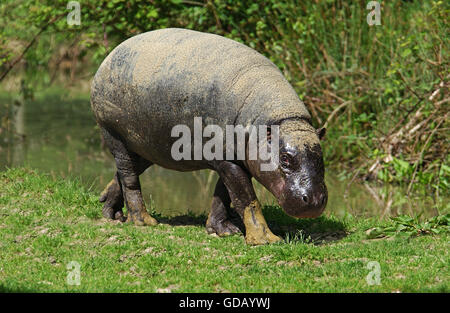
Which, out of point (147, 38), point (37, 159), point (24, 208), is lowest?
point (37, 159)

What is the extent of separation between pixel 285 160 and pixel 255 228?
82cm

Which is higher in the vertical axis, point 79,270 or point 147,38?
point 147,38

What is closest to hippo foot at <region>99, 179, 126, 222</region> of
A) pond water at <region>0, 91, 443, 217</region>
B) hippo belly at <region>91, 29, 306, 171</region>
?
hippo belly at <region>91, 29, 306, 171</region>

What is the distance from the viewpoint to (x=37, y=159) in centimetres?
1205

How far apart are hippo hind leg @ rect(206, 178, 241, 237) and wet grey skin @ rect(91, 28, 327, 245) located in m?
0.01

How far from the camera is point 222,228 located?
22.7ft

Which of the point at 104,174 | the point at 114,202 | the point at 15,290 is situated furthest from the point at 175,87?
the point at 104,174

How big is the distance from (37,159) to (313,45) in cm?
515

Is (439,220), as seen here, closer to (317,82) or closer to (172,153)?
(172,153)

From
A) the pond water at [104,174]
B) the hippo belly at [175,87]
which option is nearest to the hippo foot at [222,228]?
the hippo belly at [175,87]

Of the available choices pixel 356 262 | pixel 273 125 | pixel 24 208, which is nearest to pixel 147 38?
pixel 273 125

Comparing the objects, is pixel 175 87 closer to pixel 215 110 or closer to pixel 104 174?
pixel 215 110

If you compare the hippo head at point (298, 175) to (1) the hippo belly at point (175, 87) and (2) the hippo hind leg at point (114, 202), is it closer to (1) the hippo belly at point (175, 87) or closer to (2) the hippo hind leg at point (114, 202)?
(1) the hippo belly at point (175, 87)

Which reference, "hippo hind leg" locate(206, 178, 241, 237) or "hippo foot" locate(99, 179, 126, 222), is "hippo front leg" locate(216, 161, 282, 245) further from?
"hippo foot" locate(99, 179, 126, 222)
